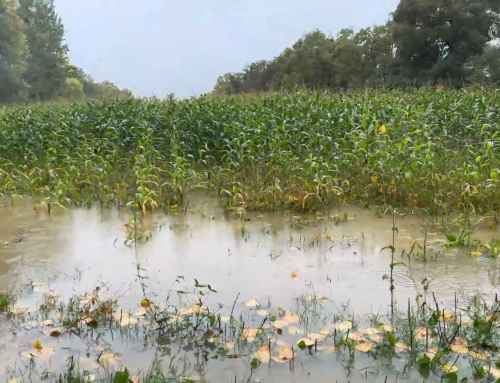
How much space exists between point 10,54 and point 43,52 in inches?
272

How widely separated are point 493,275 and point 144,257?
2.62m

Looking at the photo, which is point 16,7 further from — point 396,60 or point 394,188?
point 394,188

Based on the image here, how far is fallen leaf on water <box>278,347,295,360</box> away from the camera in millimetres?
2576

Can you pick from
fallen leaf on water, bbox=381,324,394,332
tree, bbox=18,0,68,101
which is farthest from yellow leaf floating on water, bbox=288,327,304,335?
tree, bbox=18,0,68,101

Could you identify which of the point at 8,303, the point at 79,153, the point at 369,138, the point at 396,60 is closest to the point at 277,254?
the point at 8,303

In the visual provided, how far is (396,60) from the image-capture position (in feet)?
83.8

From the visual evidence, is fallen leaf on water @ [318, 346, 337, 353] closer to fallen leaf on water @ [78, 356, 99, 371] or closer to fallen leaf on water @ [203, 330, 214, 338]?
fallen leaf on water @ [203, 330, 214, 338]

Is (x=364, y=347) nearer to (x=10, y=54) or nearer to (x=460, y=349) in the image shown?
(x=460, y=349)

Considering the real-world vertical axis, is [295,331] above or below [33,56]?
below

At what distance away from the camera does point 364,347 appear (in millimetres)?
2646

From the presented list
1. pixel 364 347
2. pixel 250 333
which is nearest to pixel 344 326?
pixel 364 347

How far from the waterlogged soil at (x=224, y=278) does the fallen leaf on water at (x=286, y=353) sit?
0.01 m

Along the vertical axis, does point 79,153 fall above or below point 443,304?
above

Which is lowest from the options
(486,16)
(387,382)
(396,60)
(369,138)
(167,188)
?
(387,382)
